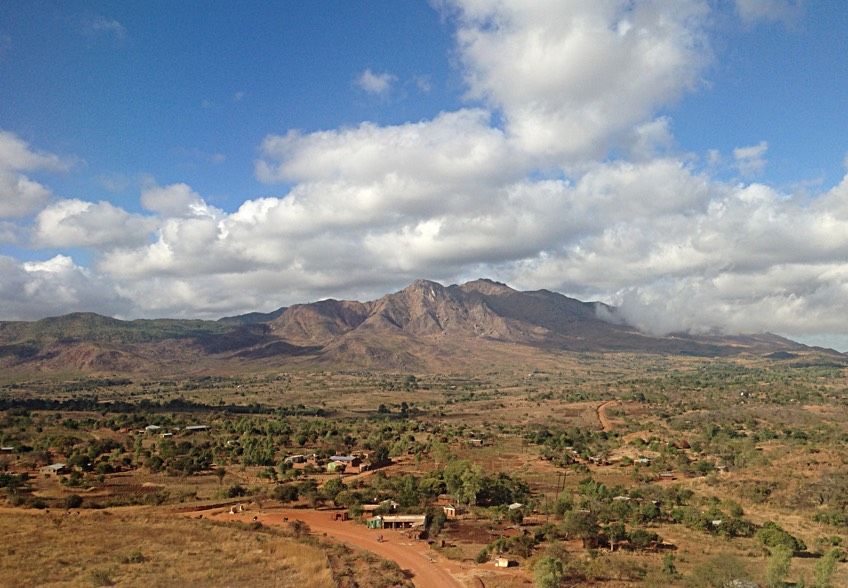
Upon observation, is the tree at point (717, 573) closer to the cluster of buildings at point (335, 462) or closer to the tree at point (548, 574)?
the tree at point (548, 574)

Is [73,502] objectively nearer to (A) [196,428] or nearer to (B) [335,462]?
(B) [335,462]

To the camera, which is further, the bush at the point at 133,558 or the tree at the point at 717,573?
the bush at the point at 133,558

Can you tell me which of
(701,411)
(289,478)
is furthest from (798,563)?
(701,411)

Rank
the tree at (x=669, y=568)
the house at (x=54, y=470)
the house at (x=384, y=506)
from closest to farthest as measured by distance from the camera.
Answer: the tree at (x=669, y=568) < the house at (x=384, y=506) < the house at (x=54, y=470)

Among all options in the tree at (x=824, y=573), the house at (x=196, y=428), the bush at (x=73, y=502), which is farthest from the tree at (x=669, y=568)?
the house at (x=196, y=428)

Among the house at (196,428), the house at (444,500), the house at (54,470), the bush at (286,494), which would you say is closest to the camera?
the house at (444,500)

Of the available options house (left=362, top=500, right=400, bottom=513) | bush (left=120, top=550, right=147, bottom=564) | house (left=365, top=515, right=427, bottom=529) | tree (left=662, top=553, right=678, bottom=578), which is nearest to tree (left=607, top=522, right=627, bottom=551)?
tree (left=662, top=553, right=678, bottom=578)

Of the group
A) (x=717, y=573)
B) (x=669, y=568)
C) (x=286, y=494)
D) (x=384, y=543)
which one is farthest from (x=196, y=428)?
(x=717, y=573)
